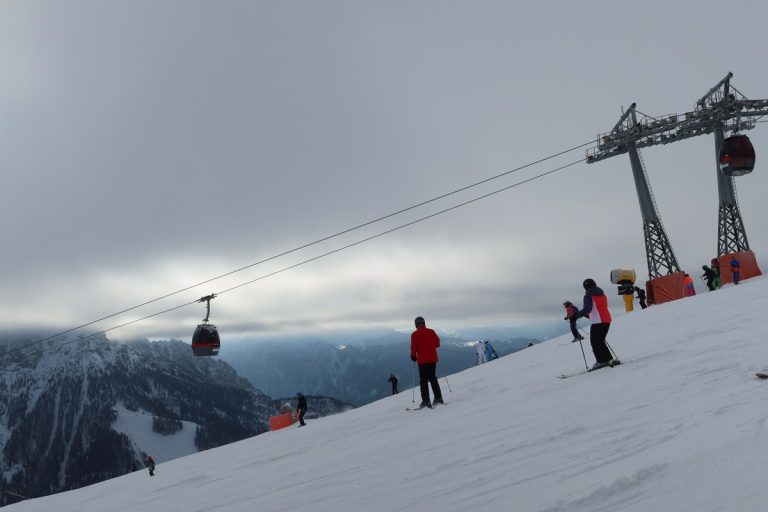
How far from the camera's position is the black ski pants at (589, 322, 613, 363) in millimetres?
9805

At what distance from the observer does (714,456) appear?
377 cm

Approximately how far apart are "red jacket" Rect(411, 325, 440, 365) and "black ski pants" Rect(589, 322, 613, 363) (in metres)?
3.49

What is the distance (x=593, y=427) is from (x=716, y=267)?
84.2 feet

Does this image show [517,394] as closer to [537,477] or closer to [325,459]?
[325,459]

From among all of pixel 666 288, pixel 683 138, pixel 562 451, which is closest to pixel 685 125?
pixel 683 138

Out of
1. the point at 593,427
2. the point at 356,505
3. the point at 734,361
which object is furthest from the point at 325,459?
the point at 734,361

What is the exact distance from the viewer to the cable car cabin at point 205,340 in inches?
893

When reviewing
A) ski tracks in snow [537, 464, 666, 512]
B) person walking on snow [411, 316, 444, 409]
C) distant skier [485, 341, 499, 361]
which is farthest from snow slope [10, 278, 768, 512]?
distant skier [485, 341, 499, 361]

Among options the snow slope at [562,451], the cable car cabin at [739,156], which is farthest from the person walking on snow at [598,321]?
the cable car cabin at [739,156]

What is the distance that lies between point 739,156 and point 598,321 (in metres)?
26.2

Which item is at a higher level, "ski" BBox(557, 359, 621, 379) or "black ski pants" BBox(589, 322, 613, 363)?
"black ski pants" BBox(589, 322, 613, 363)

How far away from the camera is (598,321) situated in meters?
9.81

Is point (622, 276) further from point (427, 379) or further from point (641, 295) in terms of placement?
point (427, 379)

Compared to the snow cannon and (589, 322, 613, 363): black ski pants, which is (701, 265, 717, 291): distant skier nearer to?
the snow cannon
